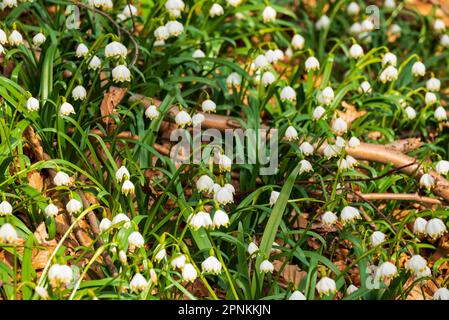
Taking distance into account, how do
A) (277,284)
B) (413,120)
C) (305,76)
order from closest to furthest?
(277,284), (413,120), (305,76)

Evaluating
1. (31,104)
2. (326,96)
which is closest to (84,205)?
(31,104)

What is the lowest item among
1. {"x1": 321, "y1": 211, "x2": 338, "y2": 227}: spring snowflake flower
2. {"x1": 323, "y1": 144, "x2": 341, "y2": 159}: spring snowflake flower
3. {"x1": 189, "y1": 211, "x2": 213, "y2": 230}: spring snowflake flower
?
{"x1": 321, "y1": 211, "x2": 338, "y2": 227}: spring snowflake flower

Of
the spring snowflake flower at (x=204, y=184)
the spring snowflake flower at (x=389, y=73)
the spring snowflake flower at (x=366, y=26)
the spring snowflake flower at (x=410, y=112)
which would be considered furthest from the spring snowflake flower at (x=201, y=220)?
the spring snowflake flower at (x=366, y=26)

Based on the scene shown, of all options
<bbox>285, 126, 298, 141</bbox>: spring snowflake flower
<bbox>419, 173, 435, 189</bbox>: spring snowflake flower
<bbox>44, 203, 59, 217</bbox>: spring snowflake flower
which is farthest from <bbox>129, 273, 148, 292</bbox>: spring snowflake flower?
<bbox>419, 173, 435, 189</bbox>: spring snowflake flower

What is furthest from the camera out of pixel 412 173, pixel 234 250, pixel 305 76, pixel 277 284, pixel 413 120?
pixel 305 76

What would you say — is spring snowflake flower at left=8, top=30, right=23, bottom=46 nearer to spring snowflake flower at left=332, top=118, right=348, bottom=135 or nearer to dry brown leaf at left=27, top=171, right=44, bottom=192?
dry brown leaf at left=27, top=171, right=44, bottom=192

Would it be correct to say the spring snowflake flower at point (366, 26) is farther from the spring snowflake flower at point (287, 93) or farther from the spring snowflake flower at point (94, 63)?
the spring snowflake flower at point (94, 63)

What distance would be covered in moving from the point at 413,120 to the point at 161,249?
2.39 m

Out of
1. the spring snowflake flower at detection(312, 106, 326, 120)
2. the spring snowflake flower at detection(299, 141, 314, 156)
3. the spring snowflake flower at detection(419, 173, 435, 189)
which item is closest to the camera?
the spring snowflake flower at detection(419, 173, 435, 189)

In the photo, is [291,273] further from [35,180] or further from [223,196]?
[35,180]

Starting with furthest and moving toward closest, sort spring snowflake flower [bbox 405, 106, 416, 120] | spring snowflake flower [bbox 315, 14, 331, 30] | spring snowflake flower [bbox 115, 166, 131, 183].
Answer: spring snowflake flower [bbox 315, 14, 331, 30] → spring snowflake flower [bbox 405, 106, 416, 120] → spring snowflake flower [bbox 115, 166, 131, 183]

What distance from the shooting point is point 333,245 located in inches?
147
